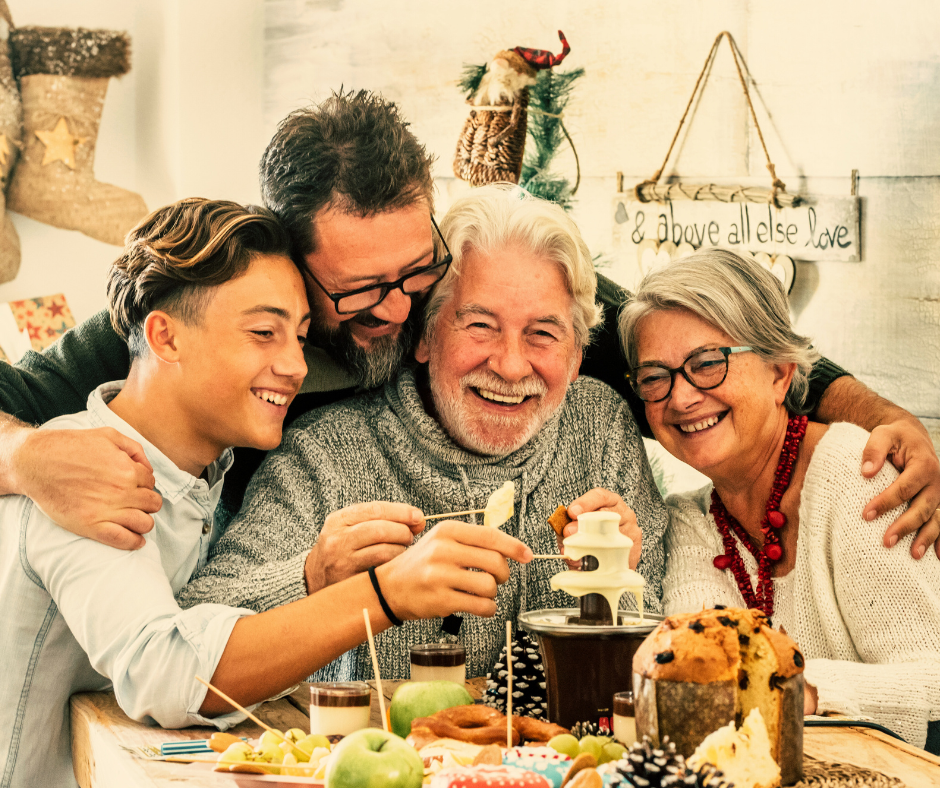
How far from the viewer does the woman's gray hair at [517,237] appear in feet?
6.67

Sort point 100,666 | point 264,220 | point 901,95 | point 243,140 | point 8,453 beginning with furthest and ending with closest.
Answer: point 243,140 < point 901,95 < point 264,220 < point 8,453 < point 100,666

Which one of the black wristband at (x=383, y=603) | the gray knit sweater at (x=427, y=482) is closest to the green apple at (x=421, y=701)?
the black wristband at (x=383, y=603)

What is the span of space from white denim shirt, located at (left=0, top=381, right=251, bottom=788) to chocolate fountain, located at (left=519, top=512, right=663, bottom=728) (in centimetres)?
46

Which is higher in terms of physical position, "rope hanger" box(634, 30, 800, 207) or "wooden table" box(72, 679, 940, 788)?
"rope hanger" box(634, 30, 800, 207)

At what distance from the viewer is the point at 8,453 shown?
160cm

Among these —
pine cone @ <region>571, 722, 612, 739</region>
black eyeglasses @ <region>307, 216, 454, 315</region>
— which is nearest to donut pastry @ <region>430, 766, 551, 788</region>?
pine cone @ <region>571, 722, 612, 739</region>

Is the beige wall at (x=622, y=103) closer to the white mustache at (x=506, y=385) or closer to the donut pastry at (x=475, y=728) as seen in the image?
the white mustache at (x=506, y=385)

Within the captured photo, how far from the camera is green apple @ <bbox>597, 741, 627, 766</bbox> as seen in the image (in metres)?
1.14

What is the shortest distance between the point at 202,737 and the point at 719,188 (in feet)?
11.1

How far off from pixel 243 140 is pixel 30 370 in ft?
8.21

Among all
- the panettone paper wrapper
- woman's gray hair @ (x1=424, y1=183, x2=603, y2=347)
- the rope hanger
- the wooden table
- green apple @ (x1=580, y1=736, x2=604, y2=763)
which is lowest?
the wooden table

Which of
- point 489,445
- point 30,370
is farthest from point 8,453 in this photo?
point 489,445

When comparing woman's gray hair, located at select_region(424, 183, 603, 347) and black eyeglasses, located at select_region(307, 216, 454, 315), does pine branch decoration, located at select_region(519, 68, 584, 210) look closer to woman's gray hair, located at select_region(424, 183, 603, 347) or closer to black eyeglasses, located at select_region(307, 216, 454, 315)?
woman's gray hair, located at select_region(424, 183, 603, 347)

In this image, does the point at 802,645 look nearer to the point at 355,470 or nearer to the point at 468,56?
the point at 355,470
